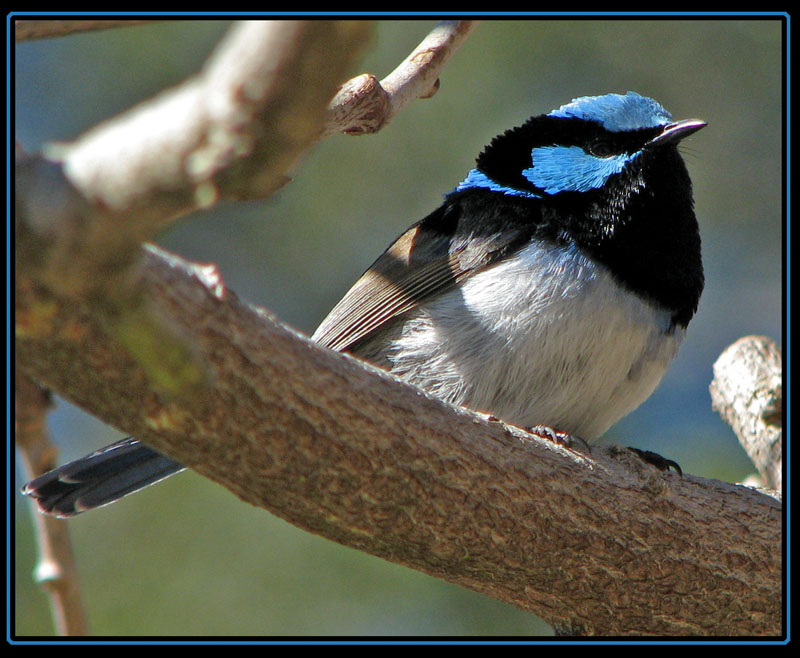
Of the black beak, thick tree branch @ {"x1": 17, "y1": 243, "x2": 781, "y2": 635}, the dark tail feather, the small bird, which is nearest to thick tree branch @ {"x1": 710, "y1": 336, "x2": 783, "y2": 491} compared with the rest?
the small bird

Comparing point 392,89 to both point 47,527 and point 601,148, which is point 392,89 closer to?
point 601,148

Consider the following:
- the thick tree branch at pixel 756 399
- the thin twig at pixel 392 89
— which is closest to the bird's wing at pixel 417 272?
the thin twig at pixel 392 89

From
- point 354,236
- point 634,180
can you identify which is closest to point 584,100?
point 634,180

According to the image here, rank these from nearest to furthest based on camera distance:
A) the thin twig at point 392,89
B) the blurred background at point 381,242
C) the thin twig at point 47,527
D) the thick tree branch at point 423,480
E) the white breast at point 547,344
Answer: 1. the thick tree branch at point 423,480
2. the thin twig at point 47,527
3. the thin twig at point 392,89
4. the white breast at point 547,344
5. the blurred background at point 381,242

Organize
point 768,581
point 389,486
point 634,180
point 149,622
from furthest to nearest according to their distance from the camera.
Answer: point 149,622 < point 634,180 < point 768,581 < point 389,486

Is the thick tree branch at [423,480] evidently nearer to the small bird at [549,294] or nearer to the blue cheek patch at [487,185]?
the small bird at [549,294]

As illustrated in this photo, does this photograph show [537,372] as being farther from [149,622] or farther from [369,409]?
[149,622]
